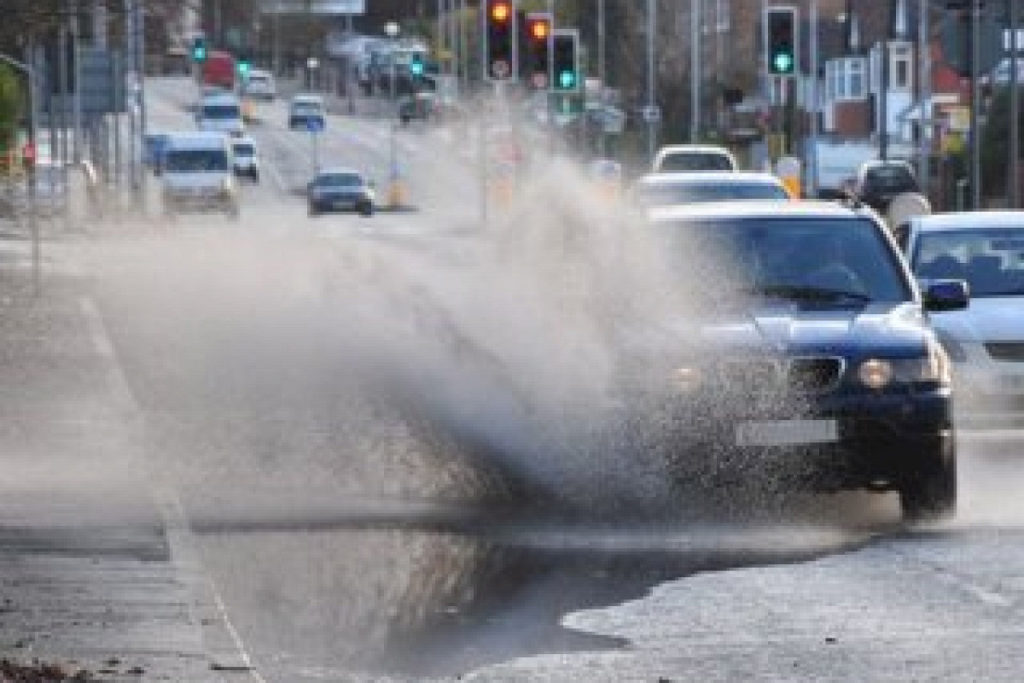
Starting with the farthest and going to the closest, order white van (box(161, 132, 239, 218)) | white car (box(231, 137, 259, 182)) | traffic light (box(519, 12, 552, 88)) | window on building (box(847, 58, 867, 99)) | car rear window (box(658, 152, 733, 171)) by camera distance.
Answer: window on building (box(847, 58, 867, 99)), white car (box(231, 137, 259, 182)), white van (box(161, 132, 239, 218)), traffic light (box(519, 12, 552, 88)), car rear window (box(658, 152, 733, 171))

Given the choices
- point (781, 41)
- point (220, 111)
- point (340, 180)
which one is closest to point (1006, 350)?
point (781, 41)

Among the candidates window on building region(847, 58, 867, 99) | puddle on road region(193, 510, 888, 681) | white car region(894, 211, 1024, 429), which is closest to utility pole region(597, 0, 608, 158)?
window on building region(847, 58, 867, 99)

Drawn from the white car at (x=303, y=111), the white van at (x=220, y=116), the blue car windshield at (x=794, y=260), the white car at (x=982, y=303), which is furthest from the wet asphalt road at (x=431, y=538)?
the white car at (x=303, y=111)

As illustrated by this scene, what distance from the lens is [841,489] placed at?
1703 centimetres

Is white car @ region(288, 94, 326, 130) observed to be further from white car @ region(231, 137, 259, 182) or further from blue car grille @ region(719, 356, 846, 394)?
blue car grille @ region(719, 356, 846, 394)

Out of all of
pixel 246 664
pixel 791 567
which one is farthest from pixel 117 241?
pixel 246 664

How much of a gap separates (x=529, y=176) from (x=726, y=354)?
5778 mm

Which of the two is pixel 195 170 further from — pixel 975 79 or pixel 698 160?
pixel 975 79

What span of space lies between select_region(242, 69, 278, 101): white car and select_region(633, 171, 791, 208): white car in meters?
117

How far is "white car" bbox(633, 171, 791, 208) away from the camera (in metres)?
31.2

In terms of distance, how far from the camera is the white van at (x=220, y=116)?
11500 centimetres

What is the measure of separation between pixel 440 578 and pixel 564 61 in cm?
4547

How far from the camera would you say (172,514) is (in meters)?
16.9

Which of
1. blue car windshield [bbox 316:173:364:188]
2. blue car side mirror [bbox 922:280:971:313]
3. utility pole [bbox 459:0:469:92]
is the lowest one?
blue car windshield [bbox 316:173:364:188]
